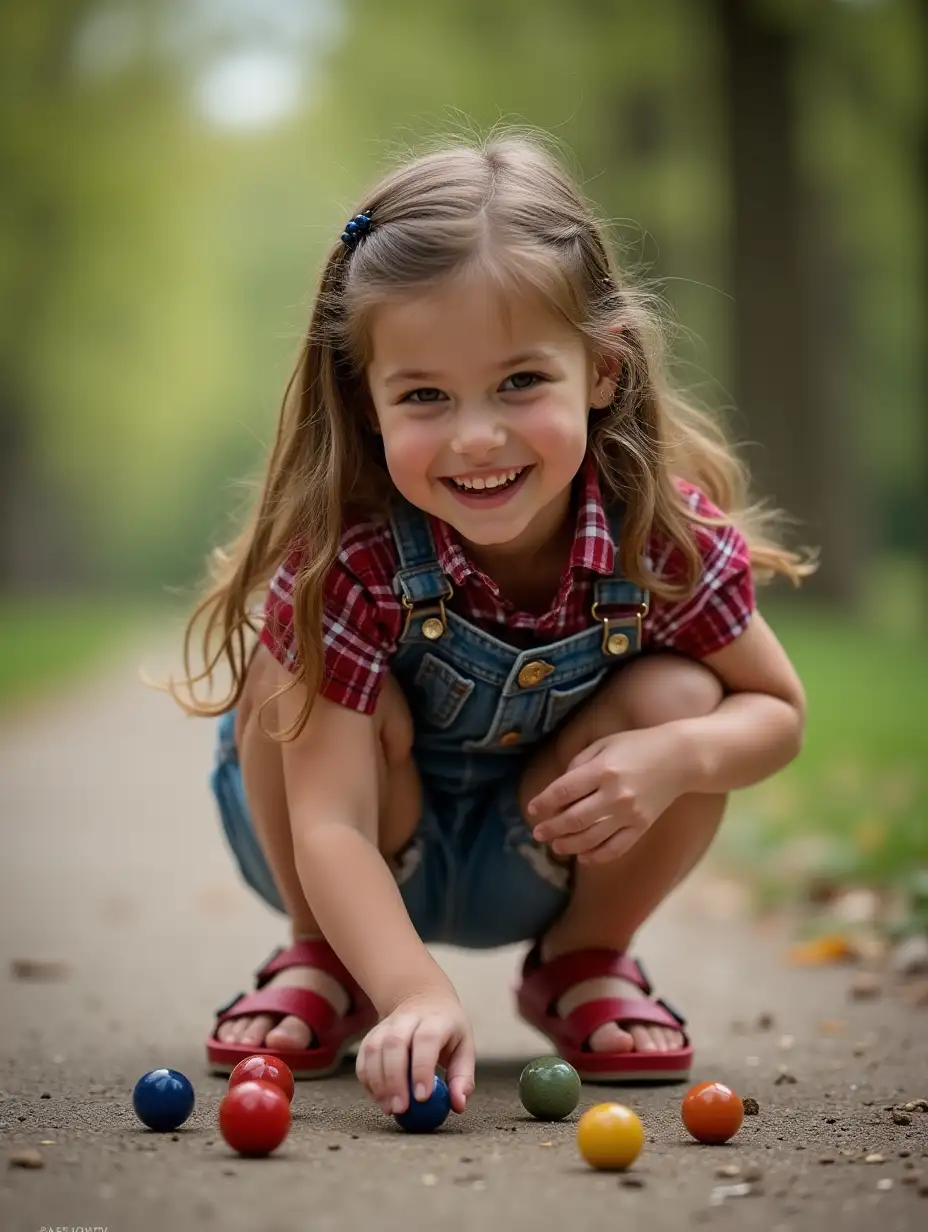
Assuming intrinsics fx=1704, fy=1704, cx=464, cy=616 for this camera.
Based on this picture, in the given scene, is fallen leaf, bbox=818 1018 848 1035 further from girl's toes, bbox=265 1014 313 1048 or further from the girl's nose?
the girl's nose

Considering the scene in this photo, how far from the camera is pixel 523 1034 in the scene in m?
3.20

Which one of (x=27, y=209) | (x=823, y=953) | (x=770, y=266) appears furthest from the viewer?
(x=27, y=209)

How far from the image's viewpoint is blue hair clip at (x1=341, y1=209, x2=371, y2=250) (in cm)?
262

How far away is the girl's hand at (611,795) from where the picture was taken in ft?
8.11

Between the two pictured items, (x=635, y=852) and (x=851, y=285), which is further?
(x=851, y=285)

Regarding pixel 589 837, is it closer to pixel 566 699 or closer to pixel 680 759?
pixel 680 759

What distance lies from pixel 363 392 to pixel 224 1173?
49.3 inches

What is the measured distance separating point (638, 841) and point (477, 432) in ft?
2.48

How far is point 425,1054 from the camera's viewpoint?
7.03ft

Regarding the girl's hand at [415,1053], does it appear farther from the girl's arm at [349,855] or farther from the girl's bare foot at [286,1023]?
the girl's bare foot at [286,1023]

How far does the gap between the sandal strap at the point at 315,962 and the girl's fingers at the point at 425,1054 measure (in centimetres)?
59

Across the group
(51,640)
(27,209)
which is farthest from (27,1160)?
(27,209)

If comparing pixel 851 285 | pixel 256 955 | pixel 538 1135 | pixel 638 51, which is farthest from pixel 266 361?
pixel 538 1135

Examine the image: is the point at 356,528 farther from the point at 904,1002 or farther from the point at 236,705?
the point at 904,1002
